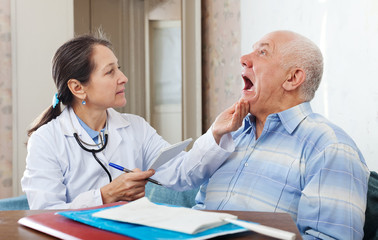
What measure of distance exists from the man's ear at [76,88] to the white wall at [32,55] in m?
1.39

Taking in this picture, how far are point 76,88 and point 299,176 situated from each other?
990 millimetres

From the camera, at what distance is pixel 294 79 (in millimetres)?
1645

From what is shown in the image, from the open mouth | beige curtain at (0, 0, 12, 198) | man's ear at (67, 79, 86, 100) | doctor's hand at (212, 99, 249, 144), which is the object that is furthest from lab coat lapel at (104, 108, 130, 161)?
beige curtain at (0, 0, 12, 198)

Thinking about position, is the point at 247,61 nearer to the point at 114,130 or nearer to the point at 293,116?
the point at 293,116

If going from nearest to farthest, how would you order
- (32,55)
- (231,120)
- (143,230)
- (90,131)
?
1. (143,230)
2. (231,120)
3. (90,131)
4. (32,55)

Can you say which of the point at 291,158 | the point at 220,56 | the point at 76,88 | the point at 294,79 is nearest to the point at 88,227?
the point at 291,158

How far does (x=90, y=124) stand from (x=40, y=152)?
28 cm

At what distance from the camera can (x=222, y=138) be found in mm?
1729

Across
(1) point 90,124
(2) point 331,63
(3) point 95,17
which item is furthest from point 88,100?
(3) point 95,17

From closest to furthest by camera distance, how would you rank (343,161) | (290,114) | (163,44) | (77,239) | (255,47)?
(77,239)
(343,161)
(290,114)
(255,47)
(163,44)

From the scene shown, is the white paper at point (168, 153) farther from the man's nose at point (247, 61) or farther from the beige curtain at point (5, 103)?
the beige curtain at point (5, 103)

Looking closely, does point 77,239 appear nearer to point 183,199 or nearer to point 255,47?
Result: point 255,47

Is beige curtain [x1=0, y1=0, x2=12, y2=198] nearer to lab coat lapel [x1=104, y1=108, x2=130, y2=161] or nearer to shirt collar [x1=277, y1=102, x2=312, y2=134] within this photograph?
lab coat lapel [x1=104, y1=108, x2=130, y2=161]

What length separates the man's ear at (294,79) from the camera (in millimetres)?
1629
